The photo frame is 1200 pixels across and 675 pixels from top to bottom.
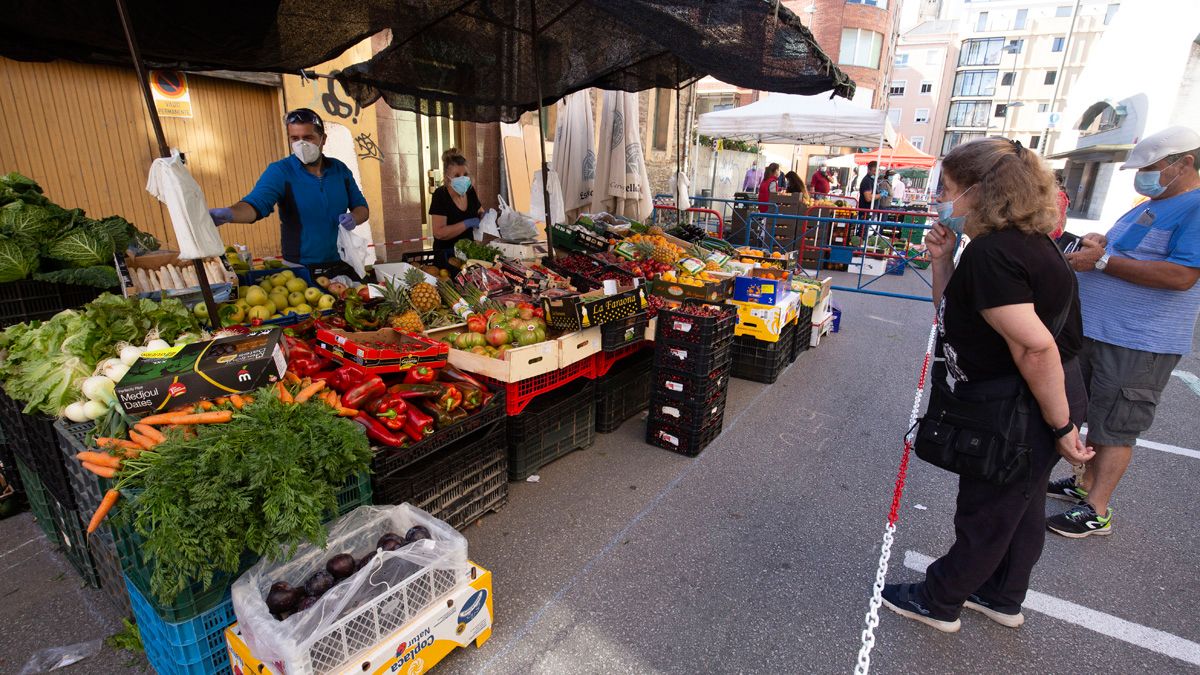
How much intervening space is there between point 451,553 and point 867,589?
7.09ft

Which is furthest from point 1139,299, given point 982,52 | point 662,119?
point 982,52

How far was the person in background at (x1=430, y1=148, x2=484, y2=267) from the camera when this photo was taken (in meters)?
5.75

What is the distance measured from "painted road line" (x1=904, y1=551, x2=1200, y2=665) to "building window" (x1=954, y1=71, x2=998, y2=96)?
69.2 m

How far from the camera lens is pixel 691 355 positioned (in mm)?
3998

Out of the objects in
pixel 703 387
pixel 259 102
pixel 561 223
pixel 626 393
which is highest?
pixel 259 102

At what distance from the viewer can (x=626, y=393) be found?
4742mm

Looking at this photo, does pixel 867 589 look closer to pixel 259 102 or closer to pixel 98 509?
pixel 98 509

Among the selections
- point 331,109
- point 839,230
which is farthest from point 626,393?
point 839,230

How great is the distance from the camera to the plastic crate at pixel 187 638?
1944 millimetres

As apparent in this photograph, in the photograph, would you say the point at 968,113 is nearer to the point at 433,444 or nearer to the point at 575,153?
the point at 575,153

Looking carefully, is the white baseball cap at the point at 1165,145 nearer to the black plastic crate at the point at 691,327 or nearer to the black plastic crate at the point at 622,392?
the black plastic crate at the point at 691,327

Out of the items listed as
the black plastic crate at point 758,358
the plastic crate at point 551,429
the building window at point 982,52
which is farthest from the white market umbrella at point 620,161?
Result: the building window at point 982,52

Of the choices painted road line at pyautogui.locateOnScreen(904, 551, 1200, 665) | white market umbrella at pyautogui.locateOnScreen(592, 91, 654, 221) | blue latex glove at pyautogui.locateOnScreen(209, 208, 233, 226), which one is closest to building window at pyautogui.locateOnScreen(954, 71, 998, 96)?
white market umbrella at pyautogui.locateOnScreen(592, 91, 654, 221)

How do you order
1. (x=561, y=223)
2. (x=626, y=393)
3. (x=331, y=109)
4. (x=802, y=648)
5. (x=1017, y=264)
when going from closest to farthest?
(x=1017, y=264) → (x=802, y=648) → (x=626, y=393) → (x=561, y=223) → (x=331, y=109)
